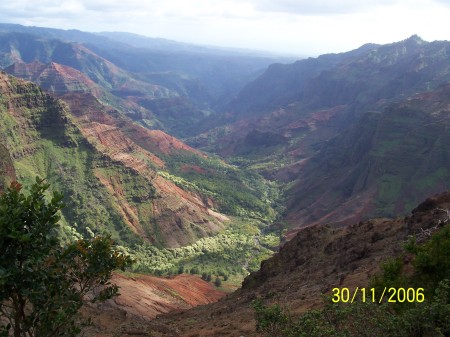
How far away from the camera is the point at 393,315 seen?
1920cm

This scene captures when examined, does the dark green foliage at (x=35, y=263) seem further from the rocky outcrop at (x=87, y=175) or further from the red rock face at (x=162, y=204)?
the red rock face at (x=162, y=204)

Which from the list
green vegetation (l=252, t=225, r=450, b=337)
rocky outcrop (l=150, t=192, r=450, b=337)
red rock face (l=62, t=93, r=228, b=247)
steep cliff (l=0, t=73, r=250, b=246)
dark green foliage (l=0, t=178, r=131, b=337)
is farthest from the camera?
red rock face (l=62, t=93, r=228, b=247)

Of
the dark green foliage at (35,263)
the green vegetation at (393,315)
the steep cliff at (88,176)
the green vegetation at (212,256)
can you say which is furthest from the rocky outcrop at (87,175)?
the dark green foliage at (35,263)

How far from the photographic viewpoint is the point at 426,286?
24.1 m

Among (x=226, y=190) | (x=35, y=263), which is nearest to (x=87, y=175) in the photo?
(x=226, y=190)

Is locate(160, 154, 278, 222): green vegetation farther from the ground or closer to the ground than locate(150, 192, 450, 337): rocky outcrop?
closer to the ground

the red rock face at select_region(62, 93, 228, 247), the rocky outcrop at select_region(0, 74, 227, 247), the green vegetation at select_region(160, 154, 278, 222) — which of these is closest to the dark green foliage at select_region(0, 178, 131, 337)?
the rocky outcrop at select_region(0, 74, 227, 247)

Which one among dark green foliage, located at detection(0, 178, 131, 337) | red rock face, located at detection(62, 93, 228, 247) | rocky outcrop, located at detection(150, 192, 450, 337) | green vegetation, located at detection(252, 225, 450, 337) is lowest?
red rock face, located at detection(62, 93, 228, 247)

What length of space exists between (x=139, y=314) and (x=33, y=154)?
68.8 meters

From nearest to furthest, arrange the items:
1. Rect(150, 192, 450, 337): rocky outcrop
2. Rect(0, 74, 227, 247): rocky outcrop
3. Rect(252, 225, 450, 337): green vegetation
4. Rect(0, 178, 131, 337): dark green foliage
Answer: Rect(0, 178, 131, 337): dark green foliage, Rect(252, 225, 450, 337): green vegetation, Rect(150, 192, 450, 337): rocky outcrop, Rect(0, 74, 227, 247): rocky outcrop

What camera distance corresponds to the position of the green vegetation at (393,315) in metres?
16.1

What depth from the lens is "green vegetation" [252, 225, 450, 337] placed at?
16.1 m

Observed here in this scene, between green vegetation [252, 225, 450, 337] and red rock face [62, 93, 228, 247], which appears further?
red rock face [62, 93, 228, 247]

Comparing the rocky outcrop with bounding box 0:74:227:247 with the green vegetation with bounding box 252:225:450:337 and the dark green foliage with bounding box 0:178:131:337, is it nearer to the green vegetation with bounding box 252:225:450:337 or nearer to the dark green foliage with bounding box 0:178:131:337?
the green vegetation with bounding box 252:225:450:337
